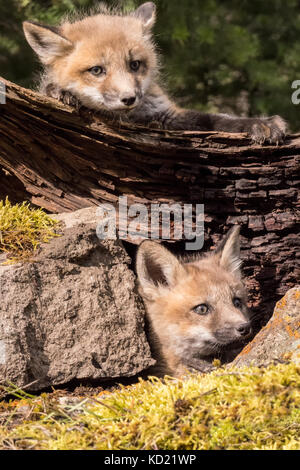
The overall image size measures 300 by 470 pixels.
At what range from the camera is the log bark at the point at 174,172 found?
12.7 ft

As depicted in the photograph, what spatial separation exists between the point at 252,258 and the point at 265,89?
2913 millimetres

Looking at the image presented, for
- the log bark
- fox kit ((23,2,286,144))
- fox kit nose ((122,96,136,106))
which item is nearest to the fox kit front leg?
fox kit ((23,2,286,144))

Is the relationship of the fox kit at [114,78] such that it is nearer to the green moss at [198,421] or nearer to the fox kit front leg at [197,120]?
the fox kit front leg at [197,120]

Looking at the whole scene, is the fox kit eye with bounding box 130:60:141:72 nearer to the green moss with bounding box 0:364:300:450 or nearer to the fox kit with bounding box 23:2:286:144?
the fox kit with bounding box 23:2:286:144

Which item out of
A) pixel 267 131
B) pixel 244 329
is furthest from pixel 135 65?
pixel 244 329

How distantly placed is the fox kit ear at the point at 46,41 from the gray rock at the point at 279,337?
2.43 m

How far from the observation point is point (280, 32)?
20.7 ft

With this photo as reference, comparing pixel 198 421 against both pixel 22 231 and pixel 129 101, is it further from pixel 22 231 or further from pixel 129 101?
pixel 129 101

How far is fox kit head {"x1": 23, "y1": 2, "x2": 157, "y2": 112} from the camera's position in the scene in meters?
3.96

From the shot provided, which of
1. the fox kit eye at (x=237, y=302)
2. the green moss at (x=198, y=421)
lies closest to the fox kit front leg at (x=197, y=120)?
the fox kit eye at (x=237, y=302)

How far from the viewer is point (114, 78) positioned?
402 cm

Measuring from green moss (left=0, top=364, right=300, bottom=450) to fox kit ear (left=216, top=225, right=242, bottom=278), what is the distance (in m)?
1.51
